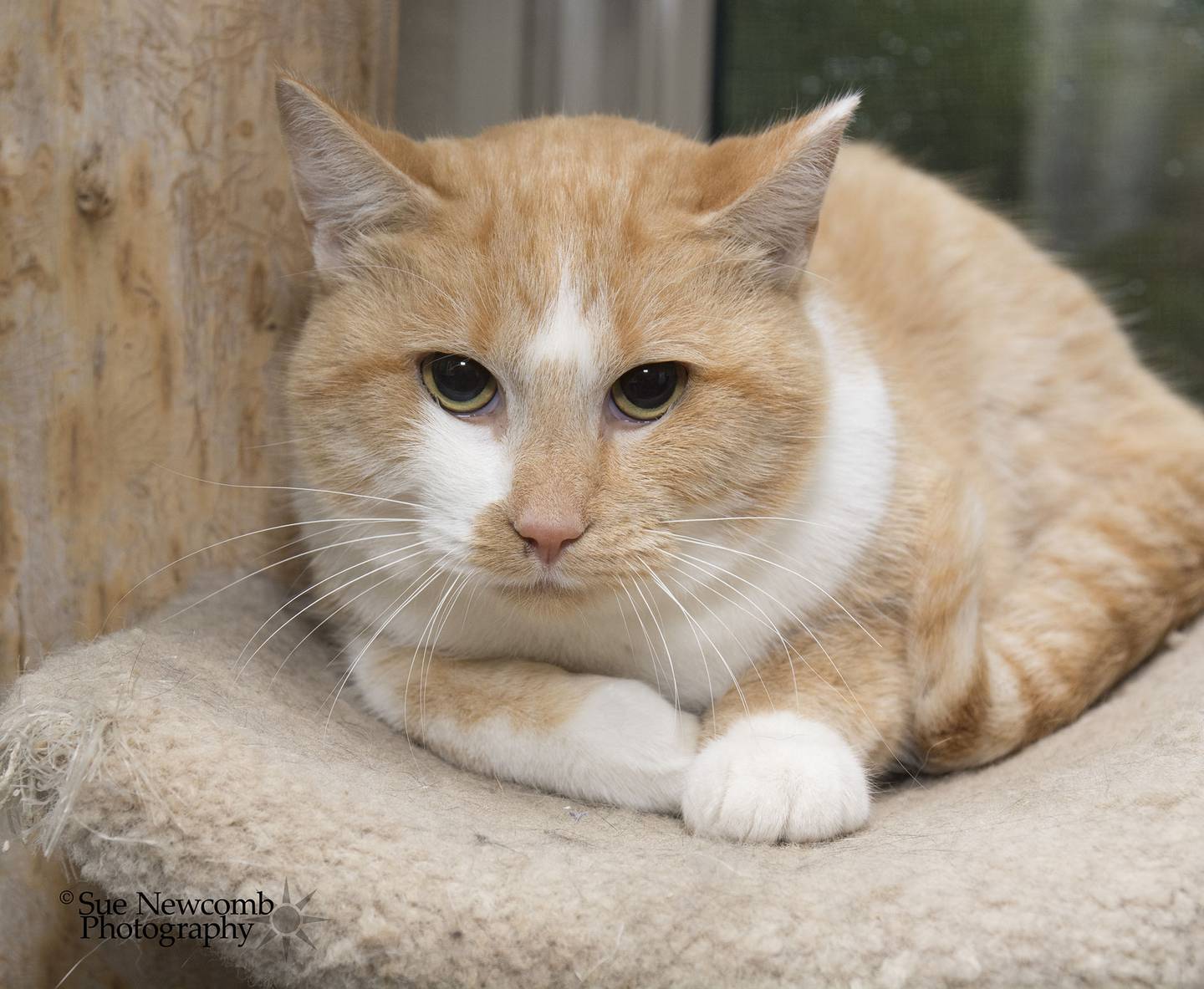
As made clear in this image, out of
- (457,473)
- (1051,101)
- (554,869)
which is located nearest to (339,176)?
(457,473)

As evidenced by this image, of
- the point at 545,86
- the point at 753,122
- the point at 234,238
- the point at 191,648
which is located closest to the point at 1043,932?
the point at 191,648

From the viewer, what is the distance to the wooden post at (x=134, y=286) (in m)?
1.41

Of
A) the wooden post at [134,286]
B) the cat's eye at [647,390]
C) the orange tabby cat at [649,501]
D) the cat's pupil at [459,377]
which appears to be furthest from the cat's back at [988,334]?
the wooden post at [134,286]

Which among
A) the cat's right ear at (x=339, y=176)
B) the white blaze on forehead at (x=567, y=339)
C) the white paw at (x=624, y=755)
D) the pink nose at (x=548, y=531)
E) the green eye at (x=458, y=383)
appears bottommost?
the white paw at (x=624, y=755)

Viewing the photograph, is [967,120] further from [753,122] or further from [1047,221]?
[753,122]

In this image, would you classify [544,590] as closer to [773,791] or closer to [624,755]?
[624,755]

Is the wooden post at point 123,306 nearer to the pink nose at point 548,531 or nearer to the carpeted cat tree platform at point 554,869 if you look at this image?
the carpeted cat tree platform at point 554,869

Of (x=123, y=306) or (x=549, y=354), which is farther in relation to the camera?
(x=123, y=306)

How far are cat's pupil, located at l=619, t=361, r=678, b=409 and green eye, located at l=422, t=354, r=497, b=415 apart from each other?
160 mm

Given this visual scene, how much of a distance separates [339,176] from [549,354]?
1.20ft

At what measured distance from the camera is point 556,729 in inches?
53.2

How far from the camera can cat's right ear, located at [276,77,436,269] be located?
51.4 inches

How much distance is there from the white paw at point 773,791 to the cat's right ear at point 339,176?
763 mm

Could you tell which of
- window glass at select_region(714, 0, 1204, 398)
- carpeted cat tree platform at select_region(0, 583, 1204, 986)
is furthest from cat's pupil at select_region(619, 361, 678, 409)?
window glass at select_region(714, 0, 1204, 398)
